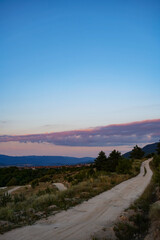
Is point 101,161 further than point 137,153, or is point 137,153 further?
point 137,153

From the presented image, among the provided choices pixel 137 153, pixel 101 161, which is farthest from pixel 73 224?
pixel 137 153

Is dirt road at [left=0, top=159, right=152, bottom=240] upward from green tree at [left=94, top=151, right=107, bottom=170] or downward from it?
upward

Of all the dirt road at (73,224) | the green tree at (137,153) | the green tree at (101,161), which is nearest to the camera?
the dirt road at (73,224)

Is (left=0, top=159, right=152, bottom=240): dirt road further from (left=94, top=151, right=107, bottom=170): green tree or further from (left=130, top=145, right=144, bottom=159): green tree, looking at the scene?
(left=130, top=145, right=144, bottom=159): green tree

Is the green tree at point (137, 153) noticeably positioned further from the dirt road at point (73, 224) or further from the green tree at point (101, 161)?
the dirt road at point (73, 224)

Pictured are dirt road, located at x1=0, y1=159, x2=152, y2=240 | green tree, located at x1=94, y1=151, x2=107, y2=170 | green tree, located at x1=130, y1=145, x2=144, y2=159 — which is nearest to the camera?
dirt road, located at x1=0, y1=159, x2=152, y2=240

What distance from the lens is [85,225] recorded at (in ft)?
30.1

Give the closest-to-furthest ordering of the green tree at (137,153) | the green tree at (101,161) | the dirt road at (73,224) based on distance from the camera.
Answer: the dirt road at (73,224)
the green tree at (101,161)
the green tree at (137,153)

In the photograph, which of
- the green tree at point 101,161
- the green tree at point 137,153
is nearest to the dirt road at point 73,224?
the green tree at point 101,161

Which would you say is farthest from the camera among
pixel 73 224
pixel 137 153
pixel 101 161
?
pixel 137 153

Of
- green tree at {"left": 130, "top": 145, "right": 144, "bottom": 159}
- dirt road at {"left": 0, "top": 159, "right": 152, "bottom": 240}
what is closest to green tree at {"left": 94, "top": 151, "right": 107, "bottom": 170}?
dirt road at {"left": 0, "top": 159, "right": 152, "bottom": 240}

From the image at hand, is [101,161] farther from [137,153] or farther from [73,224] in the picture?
[137,153]

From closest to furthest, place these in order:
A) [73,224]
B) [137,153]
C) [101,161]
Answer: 1. [73,224]
2. [101,161]
3. [137,153]

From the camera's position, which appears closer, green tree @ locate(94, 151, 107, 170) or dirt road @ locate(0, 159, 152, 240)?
dirt road @ locate(0, 159, 152, 240)
